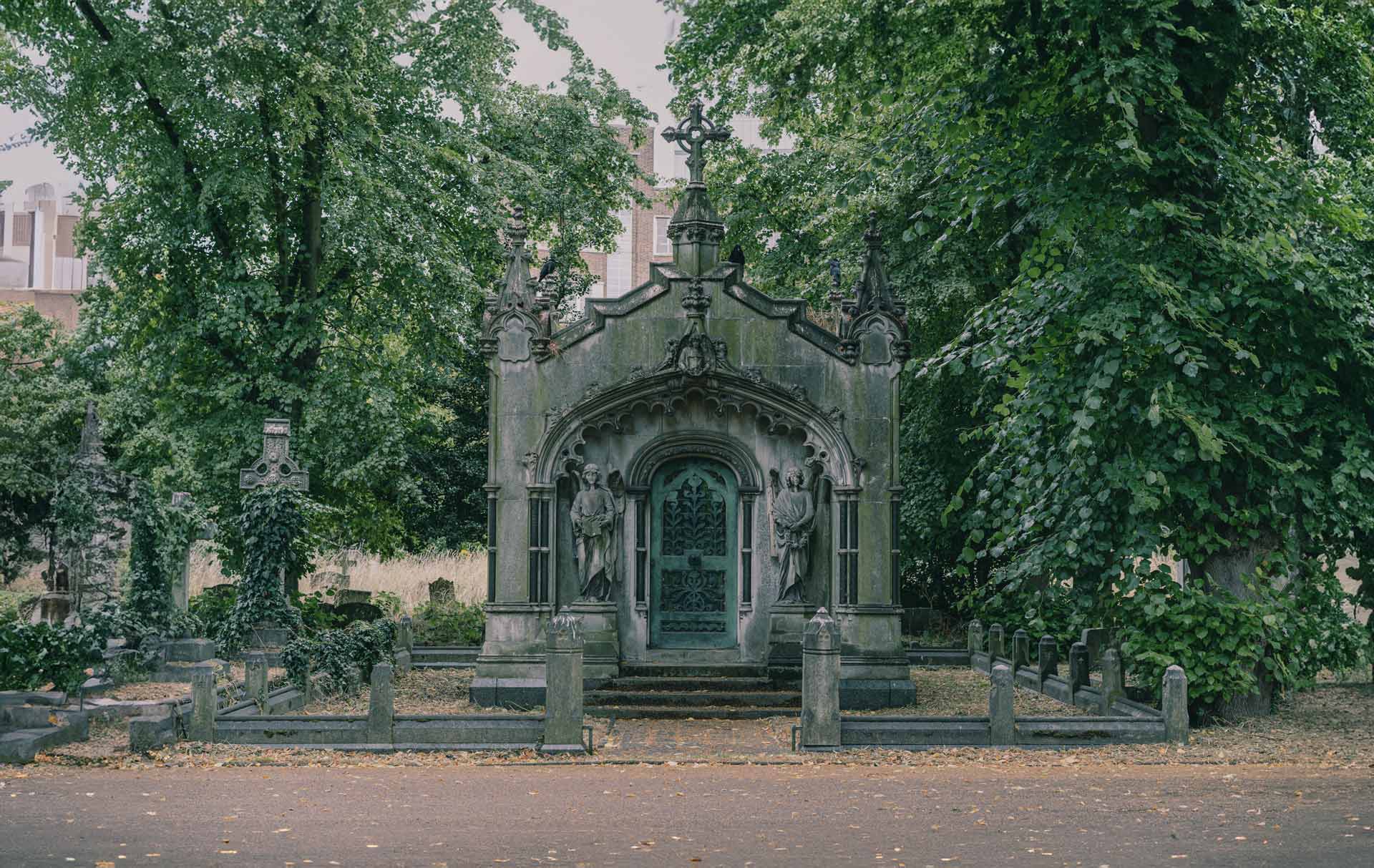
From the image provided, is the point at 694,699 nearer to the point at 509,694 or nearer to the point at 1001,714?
the point at 509,694

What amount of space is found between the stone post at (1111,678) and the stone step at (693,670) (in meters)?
4.13

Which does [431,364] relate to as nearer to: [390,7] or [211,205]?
[211,205]

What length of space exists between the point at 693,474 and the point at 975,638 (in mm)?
8050

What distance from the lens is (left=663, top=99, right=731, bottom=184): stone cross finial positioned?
18.1 m

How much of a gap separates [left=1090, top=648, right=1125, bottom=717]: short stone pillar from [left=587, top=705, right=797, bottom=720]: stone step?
3.60 meters

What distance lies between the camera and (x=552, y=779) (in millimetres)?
11867

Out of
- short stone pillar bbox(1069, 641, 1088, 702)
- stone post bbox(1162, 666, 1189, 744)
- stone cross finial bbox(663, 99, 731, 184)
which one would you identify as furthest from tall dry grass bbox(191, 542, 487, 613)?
stone post bbox(1162, 666, 1189, 744)

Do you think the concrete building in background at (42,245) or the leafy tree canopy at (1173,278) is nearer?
the leafy tree canopy at (1173,278)

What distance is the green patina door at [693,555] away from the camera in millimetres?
17781

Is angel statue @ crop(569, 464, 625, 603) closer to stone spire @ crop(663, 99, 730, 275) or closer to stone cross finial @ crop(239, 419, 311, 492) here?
stone spire @ crop(663, 99, 730, 275)

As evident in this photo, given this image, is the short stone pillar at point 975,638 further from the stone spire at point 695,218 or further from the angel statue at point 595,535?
the stone spire at point 695,218

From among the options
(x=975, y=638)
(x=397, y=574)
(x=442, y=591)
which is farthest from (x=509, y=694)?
(x=397, y=574)

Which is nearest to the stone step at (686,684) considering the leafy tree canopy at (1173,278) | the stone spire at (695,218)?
the leafy tree canopy at (1173,278)

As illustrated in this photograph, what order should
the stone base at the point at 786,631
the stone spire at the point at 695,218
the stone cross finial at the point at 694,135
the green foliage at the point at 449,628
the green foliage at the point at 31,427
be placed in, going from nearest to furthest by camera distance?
1. the stone base at the point at 786,631
2. the stone spire at the point at 695,218
3. the stone cross finial at the point at 694,135
4. the green foliage at the point at 449,628
5. the green foliage at the point at 31,427
